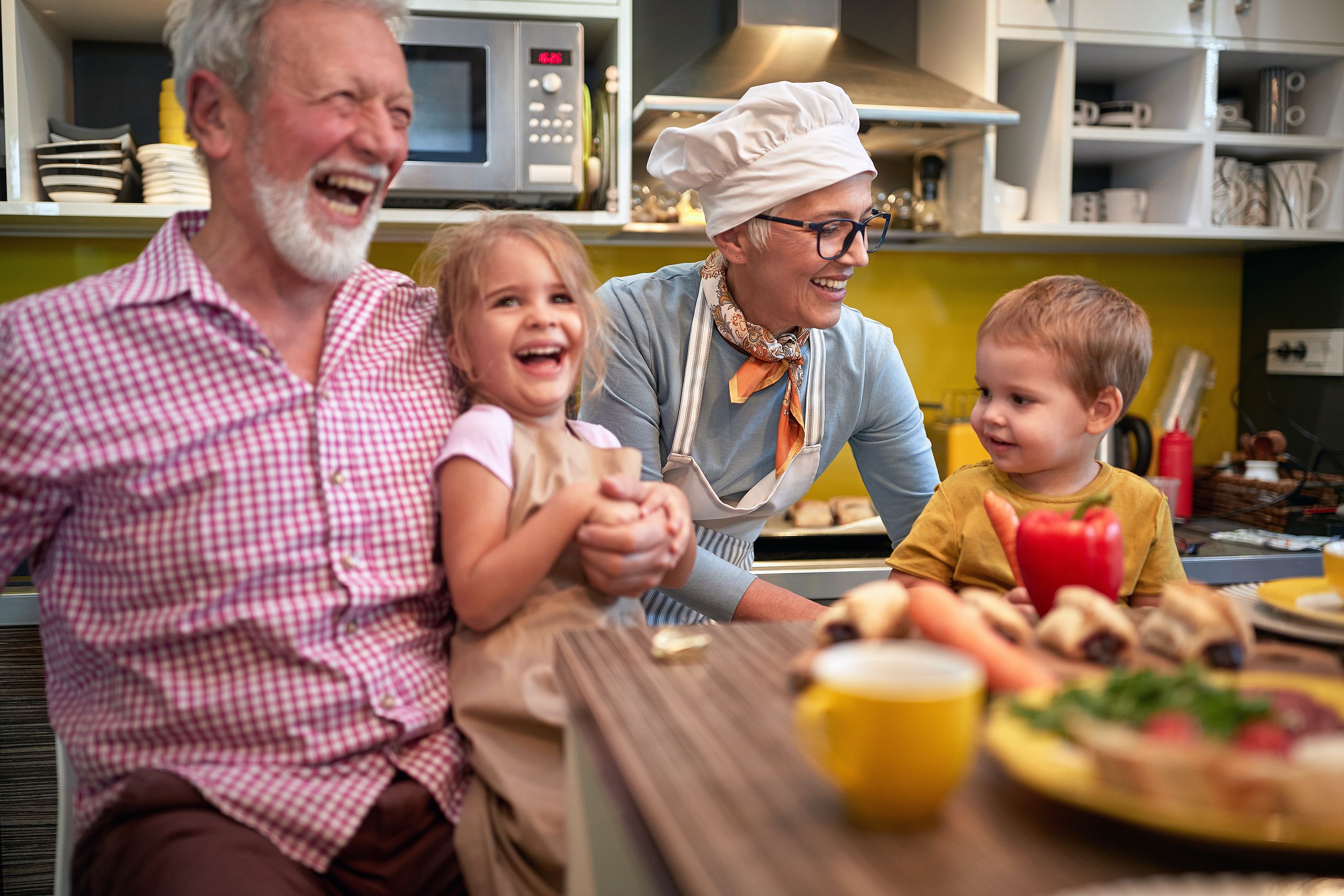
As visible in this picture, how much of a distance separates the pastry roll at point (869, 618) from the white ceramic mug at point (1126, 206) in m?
2.37

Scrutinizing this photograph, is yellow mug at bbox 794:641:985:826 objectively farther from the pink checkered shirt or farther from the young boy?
the young boy

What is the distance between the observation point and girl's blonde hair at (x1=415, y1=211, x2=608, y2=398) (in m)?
1.26

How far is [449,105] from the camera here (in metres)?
2.31

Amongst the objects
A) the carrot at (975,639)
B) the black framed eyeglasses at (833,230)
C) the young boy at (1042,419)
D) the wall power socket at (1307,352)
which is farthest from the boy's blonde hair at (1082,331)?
the wall power socket at (1307,352)

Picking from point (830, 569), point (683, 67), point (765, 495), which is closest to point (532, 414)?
point (765, 495)

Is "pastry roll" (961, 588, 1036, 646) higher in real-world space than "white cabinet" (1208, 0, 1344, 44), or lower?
lower

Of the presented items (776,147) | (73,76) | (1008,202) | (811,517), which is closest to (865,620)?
(776,147)

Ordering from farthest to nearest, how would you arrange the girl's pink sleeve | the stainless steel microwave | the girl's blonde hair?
the stainless steel microwave → the girl's blonde hair → the girl's pink sleeve

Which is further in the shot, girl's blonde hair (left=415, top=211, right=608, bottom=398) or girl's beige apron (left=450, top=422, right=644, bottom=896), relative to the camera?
girl's blonde hair (left=415, top=211, right=608, bottom=398)

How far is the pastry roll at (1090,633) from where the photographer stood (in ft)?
2.33

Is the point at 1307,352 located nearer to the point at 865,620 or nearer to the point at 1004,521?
the point at 1004,521

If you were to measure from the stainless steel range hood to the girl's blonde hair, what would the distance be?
0.99m

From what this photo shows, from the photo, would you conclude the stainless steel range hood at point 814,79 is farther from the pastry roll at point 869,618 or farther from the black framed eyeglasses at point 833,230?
the pastry roll at point 869,618

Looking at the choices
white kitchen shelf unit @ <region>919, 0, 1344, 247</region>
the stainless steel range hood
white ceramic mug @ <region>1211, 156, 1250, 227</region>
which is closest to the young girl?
the stainless steel range hood
